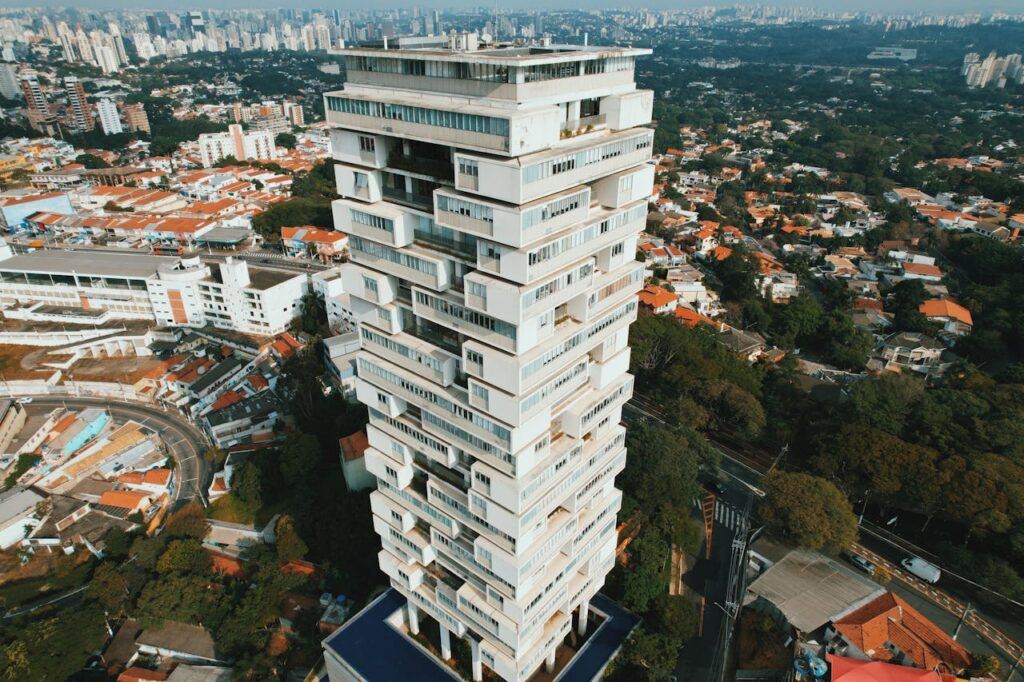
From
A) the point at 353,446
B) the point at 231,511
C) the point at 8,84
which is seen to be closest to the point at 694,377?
the point at 353,446

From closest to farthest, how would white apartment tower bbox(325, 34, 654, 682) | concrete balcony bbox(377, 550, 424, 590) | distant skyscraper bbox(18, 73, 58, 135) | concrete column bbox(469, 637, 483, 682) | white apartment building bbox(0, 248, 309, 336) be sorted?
white apartment tower bbox(325, 34, 654, 682) → concrete column bbox(469, 637, 483, 682) → concrete balcony bbox(377, 550, 424, 590) → white apartment building bbox(0, 248, 309, 336) → distant skyscraper bbox(18, 73, 58, 135)

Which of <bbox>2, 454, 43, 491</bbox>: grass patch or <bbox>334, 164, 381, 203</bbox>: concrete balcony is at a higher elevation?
<bbox>334, 164, 381, 203</bbox>: concrete balcony

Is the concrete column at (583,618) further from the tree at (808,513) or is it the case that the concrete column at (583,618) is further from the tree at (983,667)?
the tree at (983,667)

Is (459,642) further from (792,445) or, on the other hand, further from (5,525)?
(5,525)

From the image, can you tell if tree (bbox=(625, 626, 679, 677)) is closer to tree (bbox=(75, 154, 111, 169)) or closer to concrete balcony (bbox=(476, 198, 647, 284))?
concrete balcony (bbox=(476, 198, 647, 284))

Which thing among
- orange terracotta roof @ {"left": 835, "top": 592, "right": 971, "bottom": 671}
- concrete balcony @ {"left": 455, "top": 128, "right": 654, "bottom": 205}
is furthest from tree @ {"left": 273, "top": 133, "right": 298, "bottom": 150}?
orange terracotta roof @ {"left": 835, "top": 592, "right": 971, "bottom": 671}
